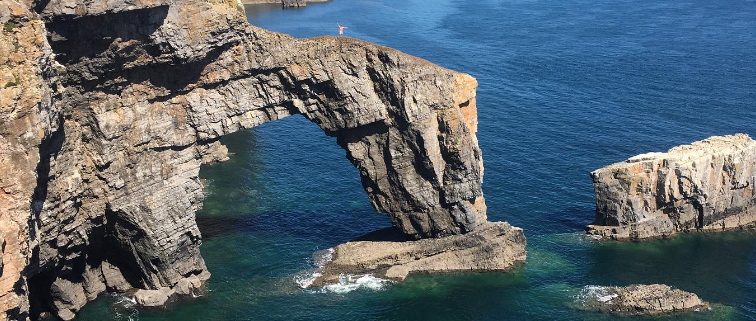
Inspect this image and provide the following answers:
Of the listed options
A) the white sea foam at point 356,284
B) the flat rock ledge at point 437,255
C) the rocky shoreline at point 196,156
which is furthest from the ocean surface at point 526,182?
the rocky shoreline at point 196,156

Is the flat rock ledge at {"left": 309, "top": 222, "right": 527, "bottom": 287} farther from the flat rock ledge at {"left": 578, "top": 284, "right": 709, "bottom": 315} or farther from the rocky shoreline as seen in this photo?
the flat rock ledge at {"left": 578, "top": 284, "right": 709, "bottom": 315}

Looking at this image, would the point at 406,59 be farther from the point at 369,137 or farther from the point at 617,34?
the point at 617,34

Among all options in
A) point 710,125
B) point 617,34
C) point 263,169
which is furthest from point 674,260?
point 617,34

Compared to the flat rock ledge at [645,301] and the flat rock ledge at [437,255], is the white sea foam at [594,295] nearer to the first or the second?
the flat rock ledge at [645,301]

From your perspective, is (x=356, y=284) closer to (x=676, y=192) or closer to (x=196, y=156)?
(x=196, y=156)

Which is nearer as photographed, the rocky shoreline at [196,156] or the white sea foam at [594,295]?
the rocky shoreline at [196,156]

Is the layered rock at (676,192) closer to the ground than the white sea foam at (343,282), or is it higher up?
higher up

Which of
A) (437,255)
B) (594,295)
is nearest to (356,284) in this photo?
(437,255)
